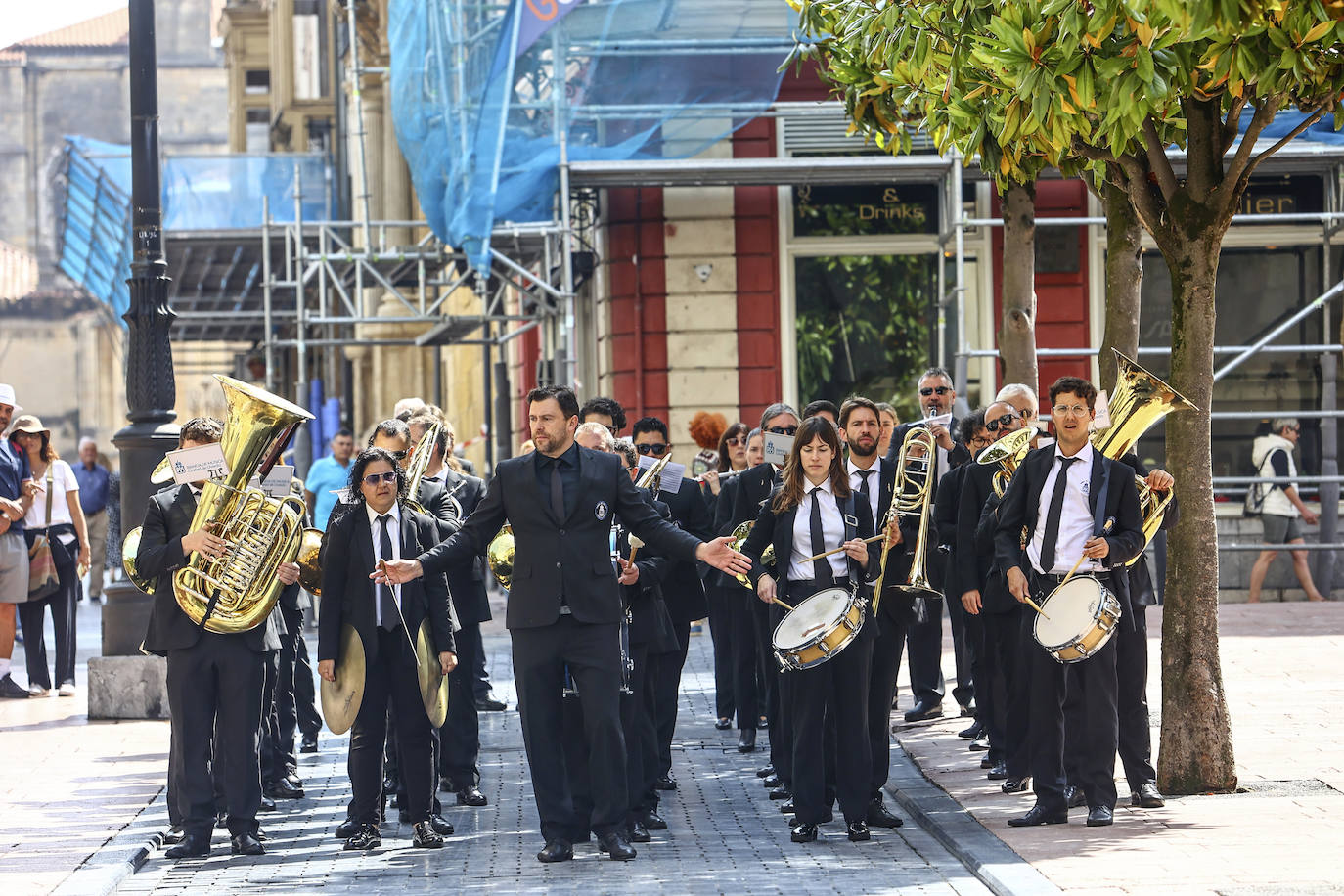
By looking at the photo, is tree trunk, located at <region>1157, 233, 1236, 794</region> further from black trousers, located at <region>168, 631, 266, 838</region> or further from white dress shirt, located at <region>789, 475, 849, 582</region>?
black trousers, located at <region>168, 631, 266, 838</region>

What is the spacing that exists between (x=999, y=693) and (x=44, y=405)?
62883 millimetres

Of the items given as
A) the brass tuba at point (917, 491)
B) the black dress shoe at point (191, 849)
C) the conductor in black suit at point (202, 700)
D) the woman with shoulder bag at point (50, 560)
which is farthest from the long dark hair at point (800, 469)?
the woman with shoulder bag at point (50, 560)

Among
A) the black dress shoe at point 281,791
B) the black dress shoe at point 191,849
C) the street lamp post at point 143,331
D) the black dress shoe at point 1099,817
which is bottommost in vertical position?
the black dress shoe at point 281,791

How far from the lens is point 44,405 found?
67.6 metres

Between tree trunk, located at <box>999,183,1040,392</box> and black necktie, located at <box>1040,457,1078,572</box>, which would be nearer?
black necktie, located at <box>1040,457,1078,572</box>

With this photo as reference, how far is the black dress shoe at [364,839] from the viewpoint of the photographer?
804 cm

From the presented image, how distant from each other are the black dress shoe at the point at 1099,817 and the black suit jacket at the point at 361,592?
2.80 meters

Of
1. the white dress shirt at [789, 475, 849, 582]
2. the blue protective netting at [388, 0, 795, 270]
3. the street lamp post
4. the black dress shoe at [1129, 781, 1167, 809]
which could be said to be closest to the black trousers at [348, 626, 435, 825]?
the white dress shirt at [789, 475, 849, 582]

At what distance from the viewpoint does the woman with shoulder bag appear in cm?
1351

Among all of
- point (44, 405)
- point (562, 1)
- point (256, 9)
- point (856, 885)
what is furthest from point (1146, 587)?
point (44, 405)

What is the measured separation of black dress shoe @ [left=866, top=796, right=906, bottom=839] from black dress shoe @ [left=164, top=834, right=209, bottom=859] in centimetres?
283

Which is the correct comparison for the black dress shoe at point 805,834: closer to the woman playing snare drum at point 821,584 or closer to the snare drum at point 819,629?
the woman playing snare drum at point 821,584

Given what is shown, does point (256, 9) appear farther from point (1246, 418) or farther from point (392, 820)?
point (392, 820)

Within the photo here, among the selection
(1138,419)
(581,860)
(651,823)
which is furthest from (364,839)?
(1138,419)
